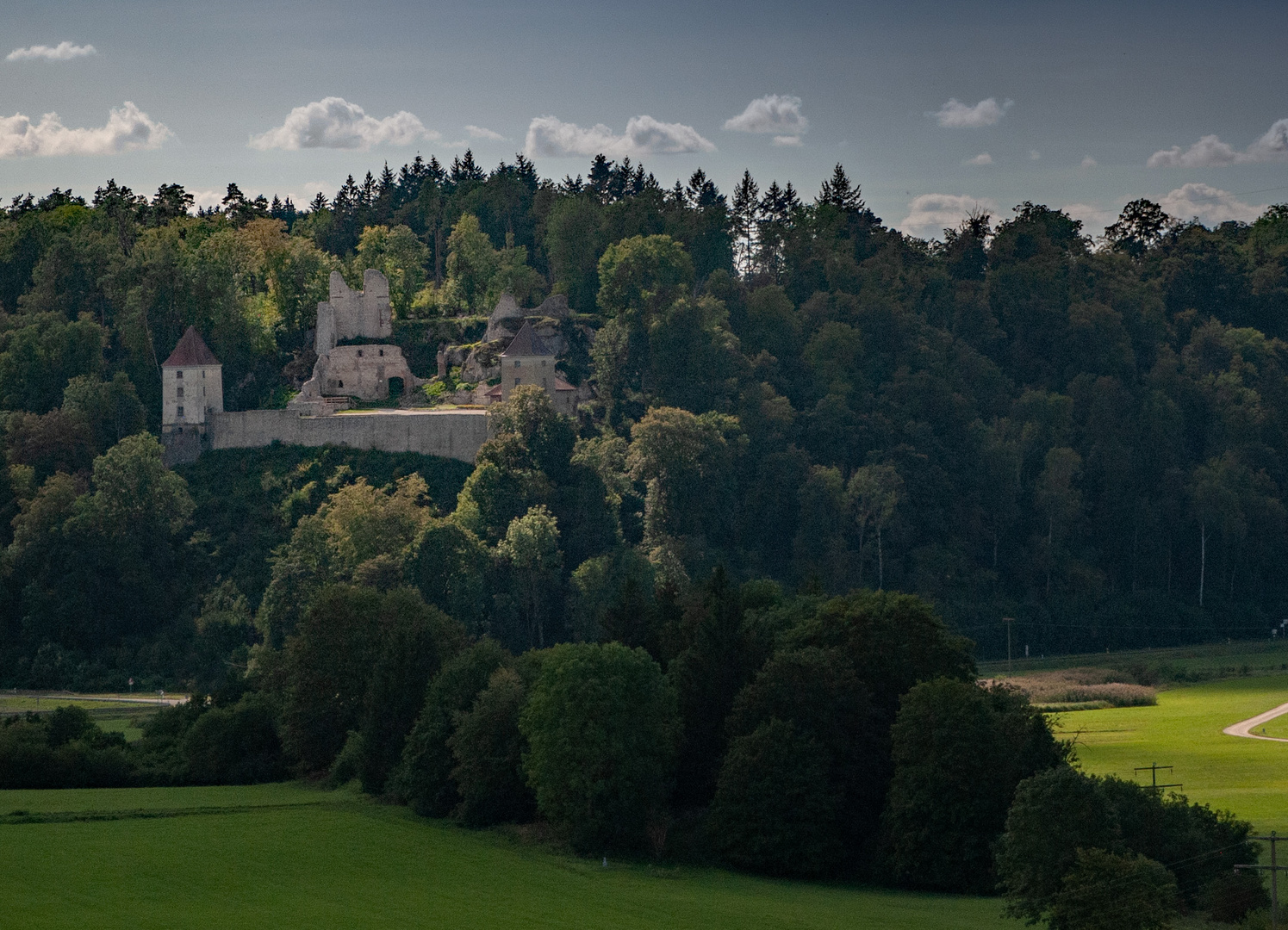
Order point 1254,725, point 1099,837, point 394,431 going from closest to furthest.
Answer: point 1099,837
point 1254,725
point 394,431

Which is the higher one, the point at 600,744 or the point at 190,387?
the point at 190,387

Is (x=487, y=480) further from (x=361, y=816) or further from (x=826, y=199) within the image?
(x=826, y=199)

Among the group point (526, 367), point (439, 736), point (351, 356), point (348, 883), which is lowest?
point (348, 883)

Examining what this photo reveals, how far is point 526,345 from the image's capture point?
8894 cm

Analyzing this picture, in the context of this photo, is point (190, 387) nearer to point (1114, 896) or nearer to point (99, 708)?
point (99, 708)

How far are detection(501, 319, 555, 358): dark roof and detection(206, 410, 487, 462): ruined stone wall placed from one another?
3.73 metres

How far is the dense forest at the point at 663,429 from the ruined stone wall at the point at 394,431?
41.1 inches

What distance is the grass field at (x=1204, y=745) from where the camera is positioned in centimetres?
5481

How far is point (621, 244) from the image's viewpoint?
337 ft

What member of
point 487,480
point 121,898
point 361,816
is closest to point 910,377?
point 487,480

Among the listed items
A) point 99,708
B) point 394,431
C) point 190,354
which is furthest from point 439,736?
point 190,354

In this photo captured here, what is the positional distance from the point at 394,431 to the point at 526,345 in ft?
25.0

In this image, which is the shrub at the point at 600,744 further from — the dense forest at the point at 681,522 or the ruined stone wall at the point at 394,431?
the ruined stone wall at the point at 394,431

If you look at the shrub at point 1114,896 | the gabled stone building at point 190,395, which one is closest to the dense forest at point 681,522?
the shrub at point 1114,896
